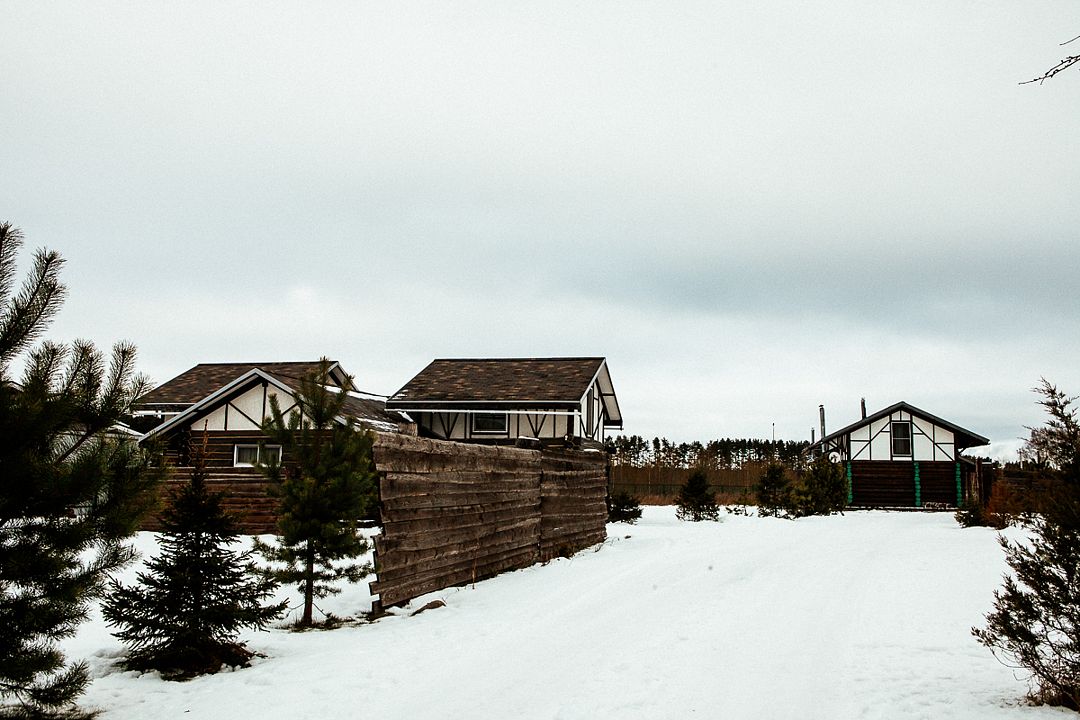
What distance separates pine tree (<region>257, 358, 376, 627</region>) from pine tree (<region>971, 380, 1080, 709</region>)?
6.16 meters

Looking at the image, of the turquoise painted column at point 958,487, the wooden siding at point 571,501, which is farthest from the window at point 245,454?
the turquoise painted column at point 958,487

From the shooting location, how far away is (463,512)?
38.9 ft

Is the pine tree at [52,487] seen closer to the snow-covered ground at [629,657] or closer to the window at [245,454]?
Answer: the snow-covered ground at [629,657]

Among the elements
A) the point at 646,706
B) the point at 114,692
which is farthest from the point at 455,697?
the point at 114,692

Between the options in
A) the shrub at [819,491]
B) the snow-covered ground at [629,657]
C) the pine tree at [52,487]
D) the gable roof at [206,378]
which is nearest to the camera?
the pine tree at [52,487]

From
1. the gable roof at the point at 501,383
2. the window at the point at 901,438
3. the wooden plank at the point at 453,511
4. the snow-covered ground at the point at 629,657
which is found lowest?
the snow-covered ground at the point at 629,657

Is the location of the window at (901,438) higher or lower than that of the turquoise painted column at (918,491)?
higher

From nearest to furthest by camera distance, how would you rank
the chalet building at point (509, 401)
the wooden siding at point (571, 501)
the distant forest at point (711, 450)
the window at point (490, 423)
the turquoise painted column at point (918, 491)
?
the wooden siding at point (571, 501), the chalet building at point (509, 401), the window at point (490, 423), the turquoise painted column at point (918, 491), the distant forest at point (711, 450)

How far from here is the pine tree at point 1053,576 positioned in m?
5.41

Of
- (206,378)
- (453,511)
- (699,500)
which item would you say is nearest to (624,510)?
(699,500)

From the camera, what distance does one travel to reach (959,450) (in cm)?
4297

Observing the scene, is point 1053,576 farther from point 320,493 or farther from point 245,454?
point 245,454

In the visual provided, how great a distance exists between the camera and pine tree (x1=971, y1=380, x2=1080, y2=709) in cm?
541

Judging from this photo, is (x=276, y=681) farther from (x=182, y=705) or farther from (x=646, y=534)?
(x=646, y=534)
